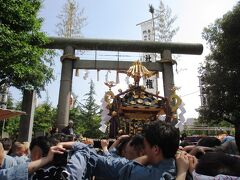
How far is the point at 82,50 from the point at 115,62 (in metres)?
2.15

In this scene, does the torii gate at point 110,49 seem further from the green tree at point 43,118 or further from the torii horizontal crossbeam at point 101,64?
the green tree at point 43,118

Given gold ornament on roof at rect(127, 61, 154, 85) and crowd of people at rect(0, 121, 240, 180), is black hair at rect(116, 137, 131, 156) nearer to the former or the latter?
crowd of people at rect(0, 121, 240, 180)

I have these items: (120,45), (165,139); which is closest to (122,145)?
(165,139)

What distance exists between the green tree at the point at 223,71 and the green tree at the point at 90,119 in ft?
45.7

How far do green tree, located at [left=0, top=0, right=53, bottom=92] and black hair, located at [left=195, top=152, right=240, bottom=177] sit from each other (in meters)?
9.96

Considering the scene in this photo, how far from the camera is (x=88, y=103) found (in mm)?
34375

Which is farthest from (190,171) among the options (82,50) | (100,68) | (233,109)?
(233,109)

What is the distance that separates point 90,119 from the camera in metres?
31.4

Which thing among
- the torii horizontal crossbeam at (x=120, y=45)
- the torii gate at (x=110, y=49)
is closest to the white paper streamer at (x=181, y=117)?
the torii gate at (x=110, y=49)

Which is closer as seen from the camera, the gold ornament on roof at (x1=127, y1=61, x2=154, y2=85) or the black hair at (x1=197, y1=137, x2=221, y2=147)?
the black hair at (x1=197, y1=137, x2=221, y2=147)

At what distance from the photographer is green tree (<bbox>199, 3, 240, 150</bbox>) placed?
53.8ft

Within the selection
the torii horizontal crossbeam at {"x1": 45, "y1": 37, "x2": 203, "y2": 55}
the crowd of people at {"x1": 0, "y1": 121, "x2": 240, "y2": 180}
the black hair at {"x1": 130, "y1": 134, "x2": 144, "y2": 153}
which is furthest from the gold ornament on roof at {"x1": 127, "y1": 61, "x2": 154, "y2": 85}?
the crowd of people at {"x1": 0, "y1": 121, "x2": 240, "y2": 180}

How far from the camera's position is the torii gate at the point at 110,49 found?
13430 mm

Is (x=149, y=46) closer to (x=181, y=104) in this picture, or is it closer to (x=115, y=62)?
(x=115, y=62)
